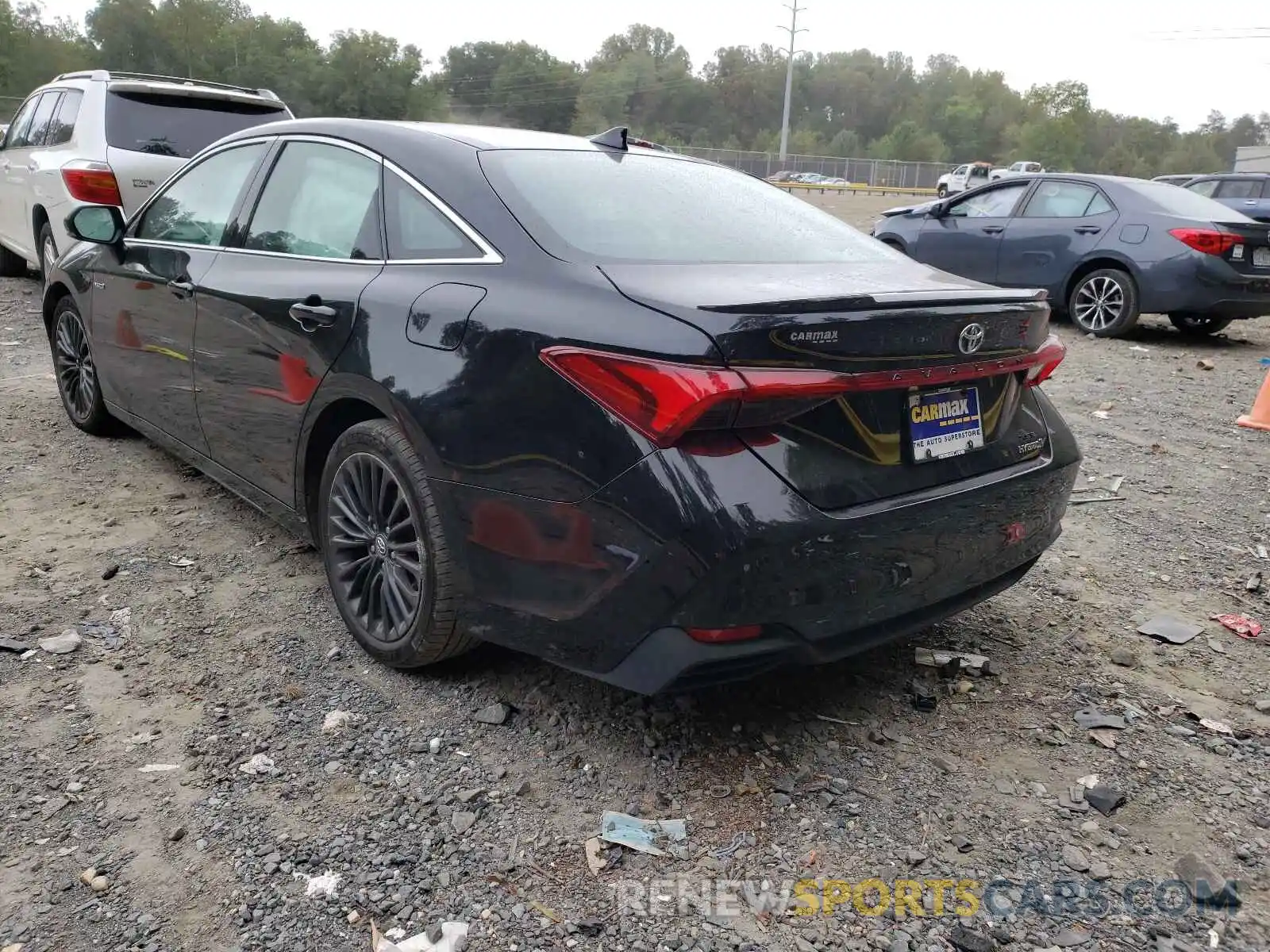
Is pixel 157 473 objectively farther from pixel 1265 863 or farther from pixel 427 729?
pixel 1265 863

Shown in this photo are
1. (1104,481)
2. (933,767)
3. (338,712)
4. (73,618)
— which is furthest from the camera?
(1104,481)

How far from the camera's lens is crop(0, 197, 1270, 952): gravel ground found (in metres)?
2.11

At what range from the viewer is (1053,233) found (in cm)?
962

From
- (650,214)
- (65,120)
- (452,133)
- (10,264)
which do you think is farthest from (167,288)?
(10,264)

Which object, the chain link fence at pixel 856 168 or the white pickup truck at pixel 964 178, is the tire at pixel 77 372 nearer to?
the white pickup truck at pixel 964 178

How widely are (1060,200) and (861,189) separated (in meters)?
57.9

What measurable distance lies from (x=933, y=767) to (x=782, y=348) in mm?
1222

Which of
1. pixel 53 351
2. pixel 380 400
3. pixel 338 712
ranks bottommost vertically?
pixel 338 712

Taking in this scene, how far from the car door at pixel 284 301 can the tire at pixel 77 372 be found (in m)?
1.56

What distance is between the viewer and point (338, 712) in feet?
9.30

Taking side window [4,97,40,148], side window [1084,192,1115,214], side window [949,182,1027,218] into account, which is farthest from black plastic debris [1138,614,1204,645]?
side window [4,97,40,148]

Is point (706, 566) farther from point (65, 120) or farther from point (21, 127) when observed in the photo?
point (21, 127)

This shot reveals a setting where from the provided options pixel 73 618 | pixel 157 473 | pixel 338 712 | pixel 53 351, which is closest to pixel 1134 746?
pixel 338 712

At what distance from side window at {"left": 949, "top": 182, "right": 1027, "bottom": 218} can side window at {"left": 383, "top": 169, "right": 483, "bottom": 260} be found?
28.3 feet
